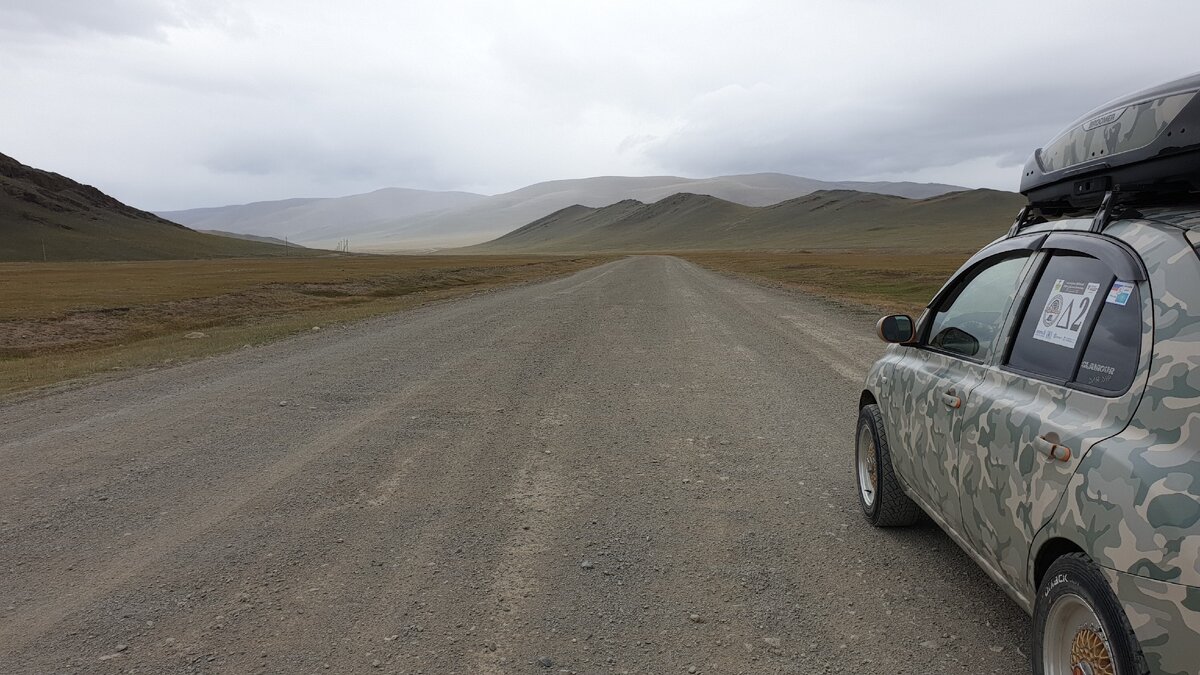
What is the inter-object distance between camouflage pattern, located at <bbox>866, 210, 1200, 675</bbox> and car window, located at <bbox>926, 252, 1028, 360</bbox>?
0.53 feet

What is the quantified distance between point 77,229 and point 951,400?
18555 cm

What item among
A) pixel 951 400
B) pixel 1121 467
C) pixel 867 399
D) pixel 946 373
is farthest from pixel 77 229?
pixel 1121 467

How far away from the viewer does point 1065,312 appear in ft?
9.23

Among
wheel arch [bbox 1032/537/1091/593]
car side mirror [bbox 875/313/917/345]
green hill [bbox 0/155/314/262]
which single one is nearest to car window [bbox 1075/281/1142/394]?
wheel arch [bbox 1032/537/1091/593]

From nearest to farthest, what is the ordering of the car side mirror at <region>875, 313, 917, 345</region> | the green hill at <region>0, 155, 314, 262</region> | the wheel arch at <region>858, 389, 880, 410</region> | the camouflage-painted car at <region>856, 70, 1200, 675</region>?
the camouflage-painted car at <region>856, 70, 1200, 675</region> < the car side mirror at <region>875, 313, 917, 345</region> < the wheel arch at <region>858, 389, 880, 410</region> < the green hill at <region>0, 155, 314, 262</region>

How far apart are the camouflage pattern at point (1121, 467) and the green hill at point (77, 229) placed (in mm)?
153662

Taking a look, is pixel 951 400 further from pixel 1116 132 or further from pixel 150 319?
pixel 150 319

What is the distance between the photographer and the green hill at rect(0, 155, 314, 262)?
136625mm

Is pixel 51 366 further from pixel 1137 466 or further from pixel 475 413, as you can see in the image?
pixel 1137 466

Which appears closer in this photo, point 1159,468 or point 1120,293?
point 1159,468

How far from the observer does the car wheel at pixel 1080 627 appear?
2.03m

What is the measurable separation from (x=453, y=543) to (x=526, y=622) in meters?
1.02

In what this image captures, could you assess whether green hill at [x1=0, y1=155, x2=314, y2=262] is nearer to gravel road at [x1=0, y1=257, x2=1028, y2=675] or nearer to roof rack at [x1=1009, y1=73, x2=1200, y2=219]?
gravel road at [x1=0, y1=257, x2=1028, y2=675]

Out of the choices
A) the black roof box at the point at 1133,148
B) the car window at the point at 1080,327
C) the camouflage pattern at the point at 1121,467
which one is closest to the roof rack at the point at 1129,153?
the black roof box at the point at 1133,148
